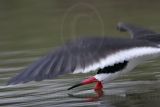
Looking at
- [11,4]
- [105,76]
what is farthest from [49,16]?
[105,76]

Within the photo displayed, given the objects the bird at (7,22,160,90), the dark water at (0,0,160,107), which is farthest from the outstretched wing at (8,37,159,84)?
the dark water at (0,0,160,107)

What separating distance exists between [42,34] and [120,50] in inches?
348

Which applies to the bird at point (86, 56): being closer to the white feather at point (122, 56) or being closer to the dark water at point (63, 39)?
the white feather at point (122, 56)

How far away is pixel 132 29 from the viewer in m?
11.0

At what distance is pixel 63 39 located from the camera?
15547 millimetres

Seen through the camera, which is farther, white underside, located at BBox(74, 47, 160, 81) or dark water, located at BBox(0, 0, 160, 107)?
dark water, located at BBox(0, 0, 160, 107)

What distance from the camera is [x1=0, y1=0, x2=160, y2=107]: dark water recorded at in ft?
30.8

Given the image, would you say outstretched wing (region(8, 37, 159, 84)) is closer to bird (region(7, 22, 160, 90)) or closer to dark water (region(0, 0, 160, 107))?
bird (region(7, 22, 160, 90))

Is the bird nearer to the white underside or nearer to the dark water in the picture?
the white underside

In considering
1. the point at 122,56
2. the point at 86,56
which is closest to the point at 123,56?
the point at 122,56

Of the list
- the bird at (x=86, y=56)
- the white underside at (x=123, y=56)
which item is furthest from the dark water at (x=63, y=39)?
the bird at (x=86, y=56)

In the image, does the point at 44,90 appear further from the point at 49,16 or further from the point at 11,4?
the point at 11,4

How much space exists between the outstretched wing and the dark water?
3.15 ft

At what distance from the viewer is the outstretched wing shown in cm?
783
